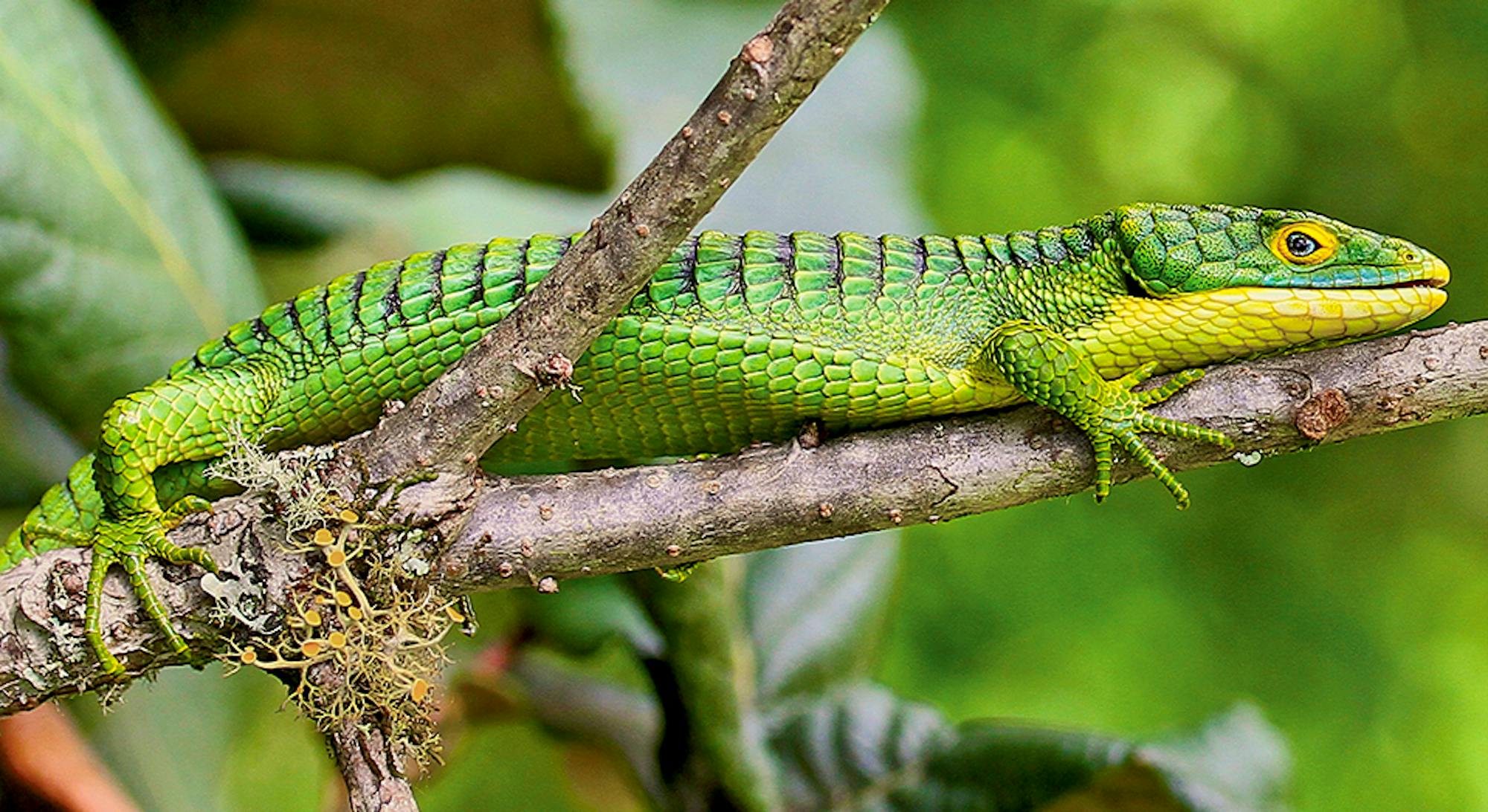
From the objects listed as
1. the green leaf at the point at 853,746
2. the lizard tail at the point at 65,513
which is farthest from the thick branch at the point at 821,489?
the green leaf at the point at 853,746

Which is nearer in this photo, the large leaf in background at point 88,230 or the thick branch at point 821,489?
the thick branch at point 821,489

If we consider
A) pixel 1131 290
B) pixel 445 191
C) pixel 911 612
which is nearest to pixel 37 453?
pixel 445 191

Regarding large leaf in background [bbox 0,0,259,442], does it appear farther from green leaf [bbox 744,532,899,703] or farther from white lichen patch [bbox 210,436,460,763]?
green leaf [bbox 744,532,899,703]

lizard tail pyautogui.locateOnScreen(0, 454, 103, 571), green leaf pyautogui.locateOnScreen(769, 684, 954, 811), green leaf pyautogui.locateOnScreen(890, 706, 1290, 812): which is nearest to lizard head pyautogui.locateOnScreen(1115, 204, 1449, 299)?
green leaf pyautogui.locateOnScreen(890, 706, 1290, 812)

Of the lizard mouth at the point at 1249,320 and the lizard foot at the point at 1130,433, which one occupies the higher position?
the lizard mouth at the point at 1249,320

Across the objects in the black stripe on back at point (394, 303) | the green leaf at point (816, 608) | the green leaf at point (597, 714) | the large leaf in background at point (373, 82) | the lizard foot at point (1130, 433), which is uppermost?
the large leaf in background at point (373, 82)

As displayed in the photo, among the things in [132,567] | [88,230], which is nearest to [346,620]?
[132,567]

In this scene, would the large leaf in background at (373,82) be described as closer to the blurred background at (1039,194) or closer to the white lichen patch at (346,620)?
the blurred background at (1039,194)

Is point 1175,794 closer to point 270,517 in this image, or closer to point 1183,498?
point 1183,498
